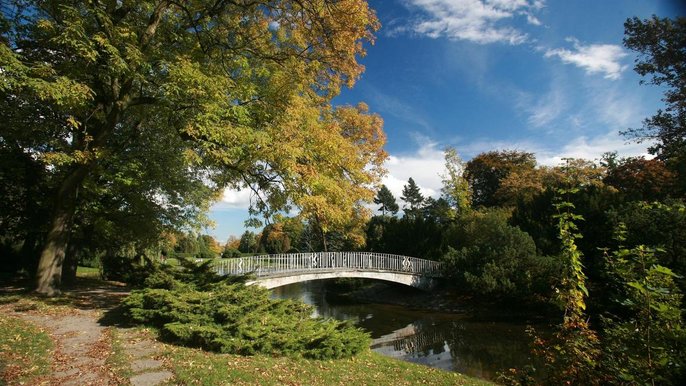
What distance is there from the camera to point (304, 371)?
23.2 ft

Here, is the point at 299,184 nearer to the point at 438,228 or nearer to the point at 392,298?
the point at 392,298

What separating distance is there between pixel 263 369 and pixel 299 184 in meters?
4.24

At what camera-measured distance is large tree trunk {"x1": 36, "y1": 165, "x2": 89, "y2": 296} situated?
417 inches

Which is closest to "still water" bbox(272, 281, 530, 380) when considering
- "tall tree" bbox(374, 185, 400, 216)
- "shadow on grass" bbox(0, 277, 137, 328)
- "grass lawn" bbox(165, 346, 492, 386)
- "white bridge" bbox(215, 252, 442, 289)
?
"white bridge" bbox(215, 252, 442, 289)

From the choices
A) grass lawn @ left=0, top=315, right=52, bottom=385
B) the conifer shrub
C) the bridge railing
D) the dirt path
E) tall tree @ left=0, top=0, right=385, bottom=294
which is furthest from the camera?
the bridge railing

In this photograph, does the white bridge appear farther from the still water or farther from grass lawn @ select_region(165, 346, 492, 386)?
grass lawn @ select_region(165, 346, 492, 386)

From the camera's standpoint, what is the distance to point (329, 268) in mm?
22375

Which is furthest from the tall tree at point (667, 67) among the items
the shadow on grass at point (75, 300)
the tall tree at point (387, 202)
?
the tall tree at point (387, 202)

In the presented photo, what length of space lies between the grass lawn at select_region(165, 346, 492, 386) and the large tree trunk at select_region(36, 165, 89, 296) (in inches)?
245

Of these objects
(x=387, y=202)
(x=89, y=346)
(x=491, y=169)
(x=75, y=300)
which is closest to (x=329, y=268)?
(x=75, y=300)

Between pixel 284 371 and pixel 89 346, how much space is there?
3.52m

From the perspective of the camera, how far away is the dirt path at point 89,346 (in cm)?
551

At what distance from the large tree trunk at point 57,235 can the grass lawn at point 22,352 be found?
10.4ft

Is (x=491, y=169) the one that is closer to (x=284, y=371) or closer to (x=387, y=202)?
(x=387, y=202)
